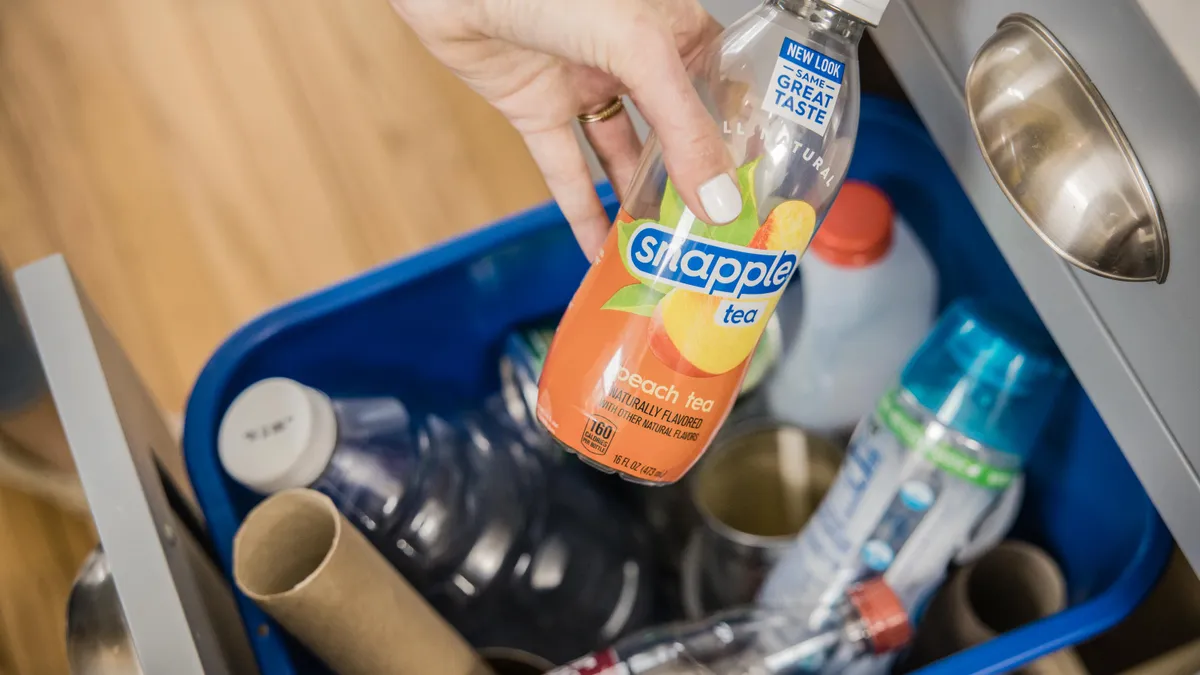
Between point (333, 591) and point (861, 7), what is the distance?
0.35m

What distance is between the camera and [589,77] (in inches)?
23.8

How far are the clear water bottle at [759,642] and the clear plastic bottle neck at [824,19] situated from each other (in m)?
0.29

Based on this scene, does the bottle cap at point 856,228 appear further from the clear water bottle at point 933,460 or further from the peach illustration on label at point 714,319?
the peach illustration on label at point 714,319

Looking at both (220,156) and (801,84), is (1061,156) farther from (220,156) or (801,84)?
(220,156)

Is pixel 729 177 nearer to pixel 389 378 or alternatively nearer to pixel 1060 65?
pixel 1060 65

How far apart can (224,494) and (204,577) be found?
49 millimetres

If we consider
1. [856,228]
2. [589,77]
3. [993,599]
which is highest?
[589,77]

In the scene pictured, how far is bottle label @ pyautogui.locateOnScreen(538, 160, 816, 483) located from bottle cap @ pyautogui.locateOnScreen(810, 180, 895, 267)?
19 cm

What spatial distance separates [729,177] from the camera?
15.8 inches

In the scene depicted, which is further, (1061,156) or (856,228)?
(856,228)

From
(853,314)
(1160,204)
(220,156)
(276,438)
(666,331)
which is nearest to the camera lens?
(1160,204)

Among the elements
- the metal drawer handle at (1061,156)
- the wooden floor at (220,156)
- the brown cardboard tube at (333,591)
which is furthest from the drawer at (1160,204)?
the wooden floor at (220,156)

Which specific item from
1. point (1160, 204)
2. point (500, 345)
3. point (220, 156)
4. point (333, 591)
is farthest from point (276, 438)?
Result: point (220, 156)

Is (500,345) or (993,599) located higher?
(500,345)
